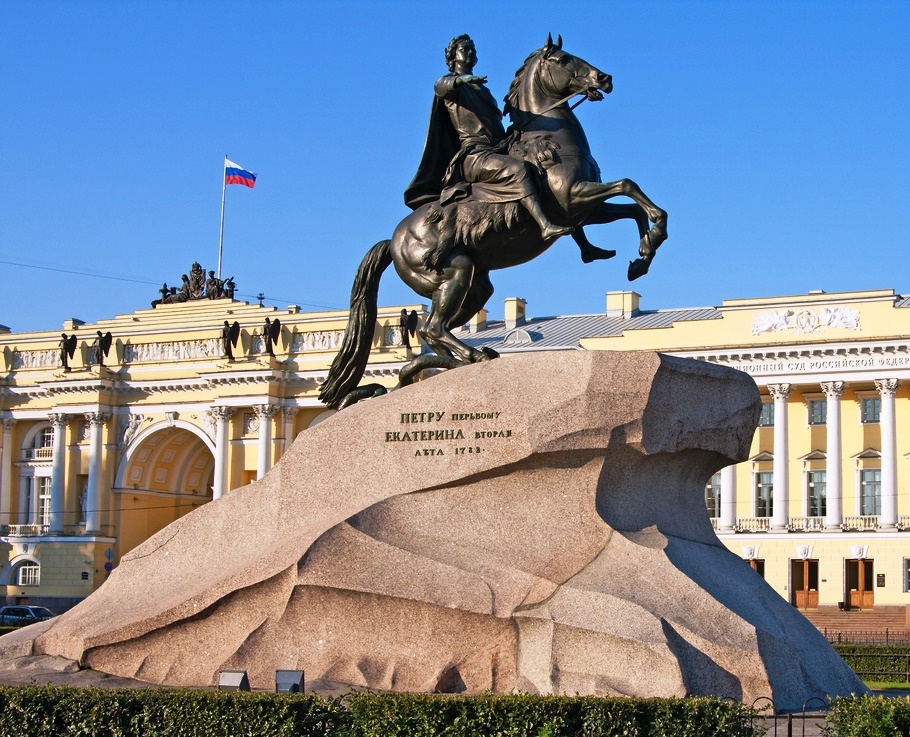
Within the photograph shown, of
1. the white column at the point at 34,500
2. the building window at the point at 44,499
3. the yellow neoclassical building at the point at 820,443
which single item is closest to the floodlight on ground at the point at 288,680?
the yellow neoclassical building at the point at 820,443

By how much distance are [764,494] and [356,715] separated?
47883mm

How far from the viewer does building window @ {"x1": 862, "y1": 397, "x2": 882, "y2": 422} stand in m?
52.8

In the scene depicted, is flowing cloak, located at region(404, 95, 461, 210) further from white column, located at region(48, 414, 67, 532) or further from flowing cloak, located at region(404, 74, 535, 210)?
white column, located at region(48, 414, 67, 532)

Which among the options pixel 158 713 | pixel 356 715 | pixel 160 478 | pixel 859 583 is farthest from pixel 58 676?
pixel 160 478

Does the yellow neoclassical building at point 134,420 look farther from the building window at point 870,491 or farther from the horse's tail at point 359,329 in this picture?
the horse's tail at point 359,329

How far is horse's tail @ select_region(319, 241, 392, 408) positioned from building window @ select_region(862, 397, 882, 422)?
4318cm

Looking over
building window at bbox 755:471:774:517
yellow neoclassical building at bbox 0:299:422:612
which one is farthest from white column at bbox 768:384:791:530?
yellow neoclassical building at bbox 0:299:422:612

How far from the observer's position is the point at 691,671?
366 inches

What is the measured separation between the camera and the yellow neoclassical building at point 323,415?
167 feet

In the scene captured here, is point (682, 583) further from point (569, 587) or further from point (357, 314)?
point (357, 314)

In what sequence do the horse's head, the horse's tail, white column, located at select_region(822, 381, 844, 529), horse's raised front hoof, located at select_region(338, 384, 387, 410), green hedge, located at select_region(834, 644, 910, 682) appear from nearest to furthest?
the horse's head
horse's raised front hoof, located at select_region(338, 384, 387, 410)
the horse's tail
green hedge, located at select_region(834, 644, 910, 682)
white column, located at select_region(822, 381, 844, 529)

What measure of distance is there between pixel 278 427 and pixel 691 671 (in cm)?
5037

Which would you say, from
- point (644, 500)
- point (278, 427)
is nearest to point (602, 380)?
point (644, 500)

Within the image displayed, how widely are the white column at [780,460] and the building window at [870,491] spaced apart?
2.62m
